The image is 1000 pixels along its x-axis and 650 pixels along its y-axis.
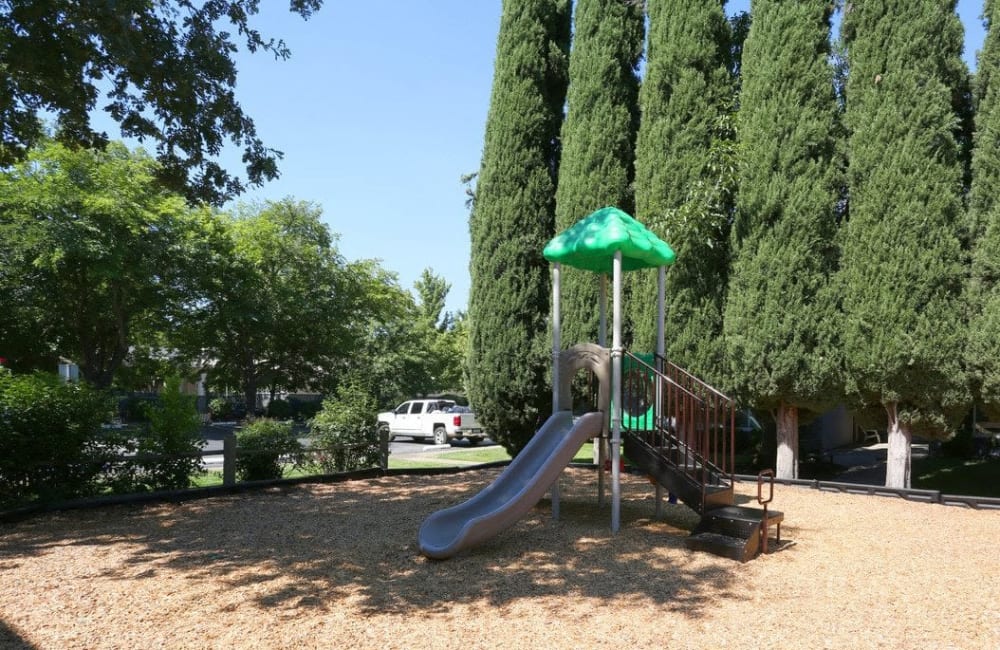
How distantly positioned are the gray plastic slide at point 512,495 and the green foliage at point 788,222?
4467mm

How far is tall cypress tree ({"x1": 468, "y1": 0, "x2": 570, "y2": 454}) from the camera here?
41.0 ft

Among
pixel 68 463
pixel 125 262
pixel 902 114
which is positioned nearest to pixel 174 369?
pixel 125 262

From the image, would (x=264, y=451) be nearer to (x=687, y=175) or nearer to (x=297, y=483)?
(x=297, y=483)

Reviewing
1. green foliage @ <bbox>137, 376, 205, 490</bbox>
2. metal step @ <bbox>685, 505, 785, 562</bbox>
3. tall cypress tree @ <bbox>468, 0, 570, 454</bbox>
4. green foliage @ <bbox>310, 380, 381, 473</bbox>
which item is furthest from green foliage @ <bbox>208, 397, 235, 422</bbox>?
metal step @ <bbox>685, 505, 785, 562</bbox>

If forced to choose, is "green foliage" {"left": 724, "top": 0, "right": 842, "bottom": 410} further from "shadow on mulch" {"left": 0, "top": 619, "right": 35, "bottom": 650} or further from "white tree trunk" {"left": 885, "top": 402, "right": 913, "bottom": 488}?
"shadow on mulch" {"left": 0, "top": 619, "right": 35, "bottom": 650}

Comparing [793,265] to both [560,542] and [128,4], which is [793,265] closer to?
[560,542]

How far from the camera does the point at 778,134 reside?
34.8 feet

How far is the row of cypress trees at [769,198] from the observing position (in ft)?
31.2

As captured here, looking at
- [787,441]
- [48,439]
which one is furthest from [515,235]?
[48,439]

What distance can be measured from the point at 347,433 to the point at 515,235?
487 centimetres

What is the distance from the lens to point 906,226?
9.57m

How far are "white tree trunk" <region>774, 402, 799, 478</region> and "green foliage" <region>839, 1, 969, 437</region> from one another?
1242 mm

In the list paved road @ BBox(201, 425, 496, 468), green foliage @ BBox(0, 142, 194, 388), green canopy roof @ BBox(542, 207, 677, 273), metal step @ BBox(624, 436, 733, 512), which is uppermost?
green foliage @ BBox(0, 142, 194, 388)

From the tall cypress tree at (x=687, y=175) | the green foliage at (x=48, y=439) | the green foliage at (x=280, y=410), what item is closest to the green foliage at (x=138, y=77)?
the green foliage at (x=48, y=439)
